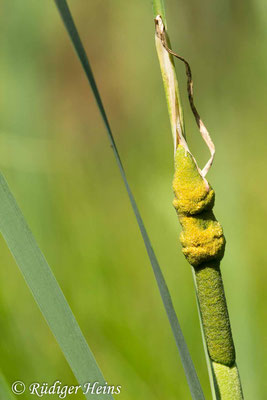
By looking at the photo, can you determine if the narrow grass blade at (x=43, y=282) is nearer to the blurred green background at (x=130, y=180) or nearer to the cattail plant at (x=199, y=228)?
the cattail plant at (x=199, y=228)

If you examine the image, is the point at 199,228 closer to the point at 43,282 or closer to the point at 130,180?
the point at 43,282

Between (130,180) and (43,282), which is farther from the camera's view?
(130,180)

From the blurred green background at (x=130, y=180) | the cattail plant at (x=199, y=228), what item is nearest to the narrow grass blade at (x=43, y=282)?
the cattail plant at (x=199, y=228)

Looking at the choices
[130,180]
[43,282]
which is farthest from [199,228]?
[130,180]

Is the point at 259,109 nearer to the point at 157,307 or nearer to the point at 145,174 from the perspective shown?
the point at 145,174

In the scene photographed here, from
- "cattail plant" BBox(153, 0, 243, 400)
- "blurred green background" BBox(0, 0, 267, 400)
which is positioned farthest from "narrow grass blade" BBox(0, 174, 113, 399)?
"blurred green background" BBox(0, 0, 267, 400)
